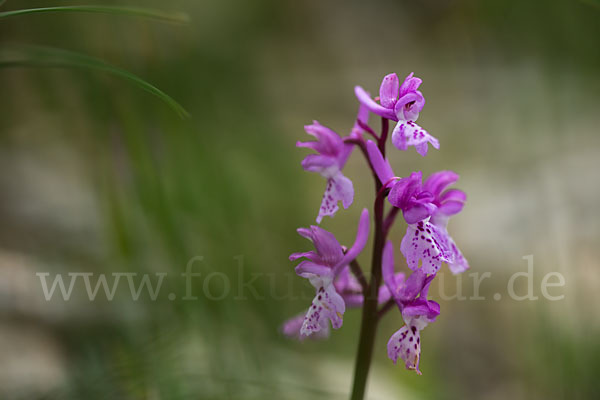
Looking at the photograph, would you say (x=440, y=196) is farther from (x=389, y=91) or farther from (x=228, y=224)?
(x=228, y=224)

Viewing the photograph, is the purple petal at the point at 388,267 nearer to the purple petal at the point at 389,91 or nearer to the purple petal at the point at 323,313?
the purple petal at the point at 323,313

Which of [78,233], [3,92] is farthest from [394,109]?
[3,92]

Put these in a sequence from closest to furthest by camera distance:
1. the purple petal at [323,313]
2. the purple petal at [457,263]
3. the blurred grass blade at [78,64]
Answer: the blurred grass blade at [78,64] < the purple petal at [323,313] < the purple petal at [457,263]

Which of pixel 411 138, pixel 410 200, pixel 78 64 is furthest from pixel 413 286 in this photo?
pixel 78 64

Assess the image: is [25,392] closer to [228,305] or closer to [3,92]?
[228,305]

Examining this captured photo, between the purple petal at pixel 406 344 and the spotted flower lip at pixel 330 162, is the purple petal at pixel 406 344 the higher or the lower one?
the lower one

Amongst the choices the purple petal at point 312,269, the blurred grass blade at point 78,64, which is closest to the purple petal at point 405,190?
the purple petal at point 312,269
